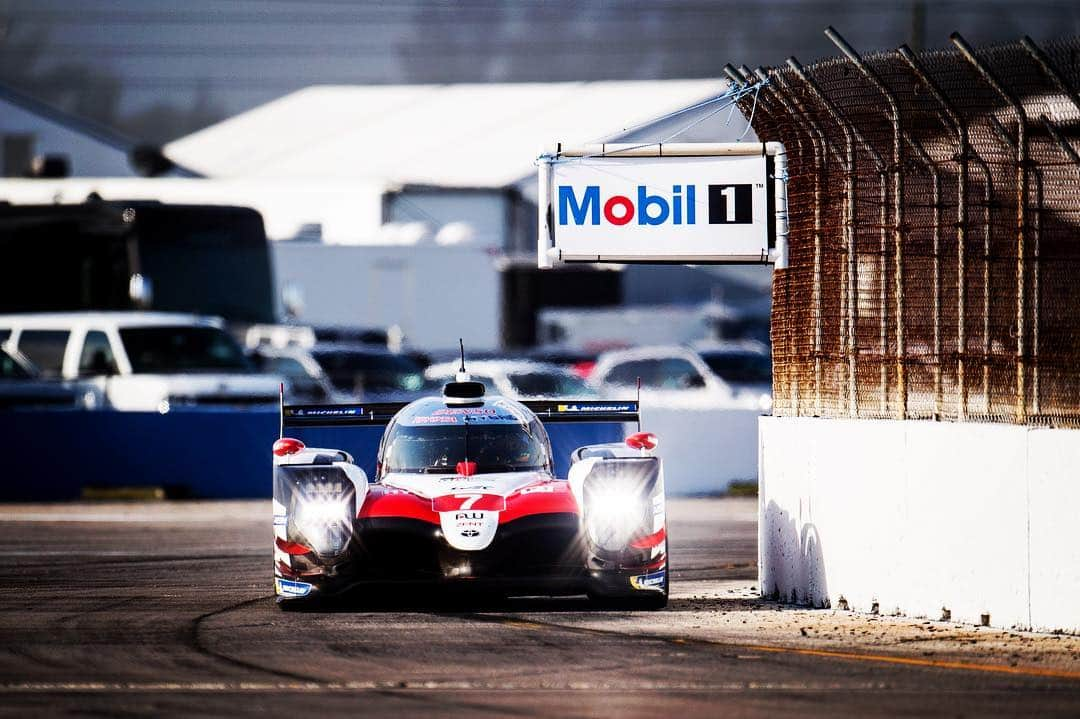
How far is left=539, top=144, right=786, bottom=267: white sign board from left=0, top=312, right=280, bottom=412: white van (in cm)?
1281

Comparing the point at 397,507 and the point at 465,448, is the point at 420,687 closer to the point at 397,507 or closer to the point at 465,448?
the point at 397,507

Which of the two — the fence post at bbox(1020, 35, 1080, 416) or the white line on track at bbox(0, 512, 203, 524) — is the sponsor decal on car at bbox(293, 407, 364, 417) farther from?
the white line on track at bbox(0, 512, 203, 524)

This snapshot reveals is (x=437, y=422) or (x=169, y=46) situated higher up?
(x=169, y=46)

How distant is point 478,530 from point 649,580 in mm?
1096

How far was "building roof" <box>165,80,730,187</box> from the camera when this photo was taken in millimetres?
48000

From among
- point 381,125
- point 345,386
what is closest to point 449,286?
point 345,386

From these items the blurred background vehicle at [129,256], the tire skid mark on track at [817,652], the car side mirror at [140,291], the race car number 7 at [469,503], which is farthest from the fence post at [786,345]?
the blurred background vehicle at [129,256]

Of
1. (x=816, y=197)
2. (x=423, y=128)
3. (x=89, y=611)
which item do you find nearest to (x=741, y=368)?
(x=816, y=197)

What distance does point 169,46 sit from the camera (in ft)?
224

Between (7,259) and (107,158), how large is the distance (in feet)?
75.3

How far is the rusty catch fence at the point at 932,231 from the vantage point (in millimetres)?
11227

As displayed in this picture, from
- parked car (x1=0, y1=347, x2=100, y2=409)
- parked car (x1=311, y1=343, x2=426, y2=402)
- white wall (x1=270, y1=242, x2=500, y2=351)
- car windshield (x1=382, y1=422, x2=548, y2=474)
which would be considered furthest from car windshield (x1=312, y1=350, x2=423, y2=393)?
car windshield (x1=382, y1=422, x2=548, y2=474)

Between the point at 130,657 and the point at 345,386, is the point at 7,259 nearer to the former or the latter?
the point at 345,386

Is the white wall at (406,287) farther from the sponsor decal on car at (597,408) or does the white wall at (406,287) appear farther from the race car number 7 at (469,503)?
the race car number 7 at (469,503)
